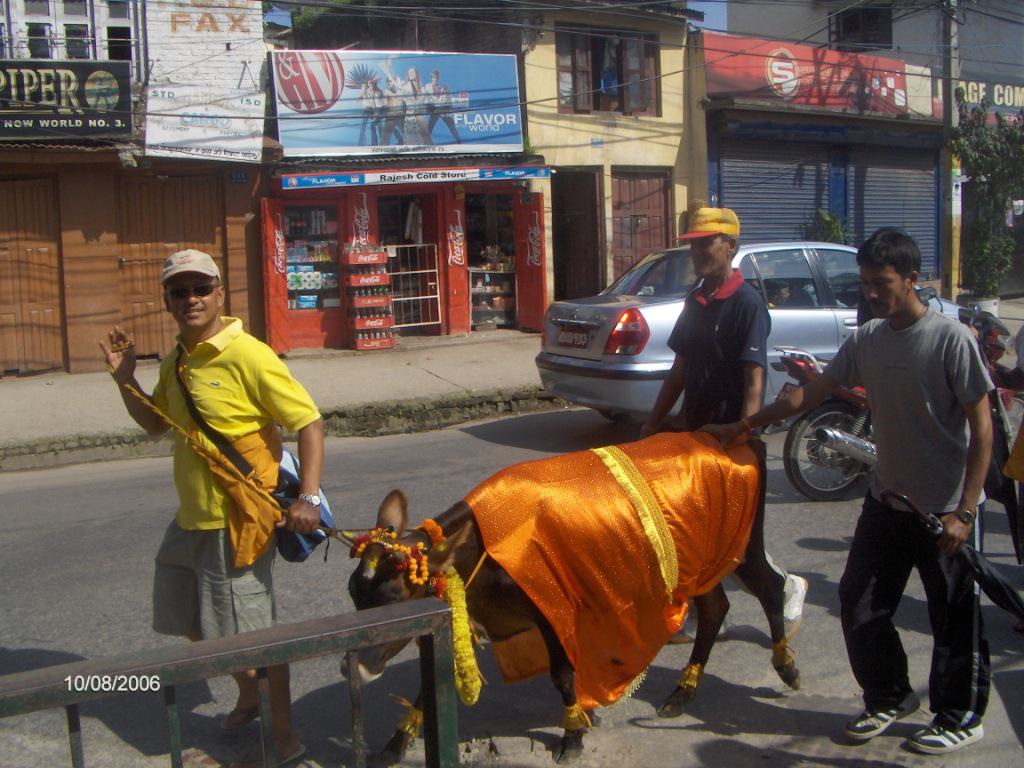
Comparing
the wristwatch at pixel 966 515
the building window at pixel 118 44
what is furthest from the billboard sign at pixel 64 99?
the wristwatch at pixel 966 515

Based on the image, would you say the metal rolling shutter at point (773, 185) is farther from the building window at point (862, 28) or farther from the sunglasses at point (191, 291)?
the sunglasses at point (191, 291)

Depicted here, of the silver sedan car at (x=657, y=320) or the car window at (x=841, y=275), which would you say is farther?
the car window at (x=841, y=275)

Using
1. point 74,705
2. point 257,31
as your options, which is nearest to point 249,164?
point 257,31

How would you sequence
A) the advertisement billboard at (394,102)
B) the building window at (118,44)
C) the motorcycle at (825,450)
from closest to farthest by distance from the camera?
the motorcycle at (825,450) → the building window at (118,44) → the advertisement billboard at (394,102)

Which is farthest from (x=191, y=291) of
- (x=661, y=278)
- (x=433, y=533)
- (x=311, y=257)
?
(x=311, y=257)

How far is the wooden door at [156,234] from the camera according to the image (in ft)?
44.0

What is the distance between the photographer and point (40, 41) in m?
12.6

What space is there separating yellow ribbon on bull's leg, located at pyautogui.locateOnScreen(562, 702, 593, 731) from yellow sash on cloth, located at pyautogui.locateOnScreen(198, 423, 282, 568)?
1.14 m

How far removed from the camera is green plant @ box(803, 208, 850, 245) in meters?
19.3

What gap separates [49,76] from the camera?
12297mm

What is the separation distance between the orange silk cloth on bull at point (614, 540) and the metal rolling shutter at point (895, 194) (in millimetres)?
17428

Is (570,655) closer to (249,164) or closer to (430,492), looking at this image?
(430,492)

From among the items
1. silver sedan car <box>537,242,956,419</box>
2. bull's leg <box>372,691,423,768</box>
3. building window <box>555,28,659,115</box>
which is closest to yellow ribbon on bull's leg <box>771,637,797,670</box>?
bull's leg <box>372,691,423,768</box>

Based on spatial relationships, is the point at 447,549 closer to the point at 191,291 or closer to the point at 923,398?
the point at 191,291
